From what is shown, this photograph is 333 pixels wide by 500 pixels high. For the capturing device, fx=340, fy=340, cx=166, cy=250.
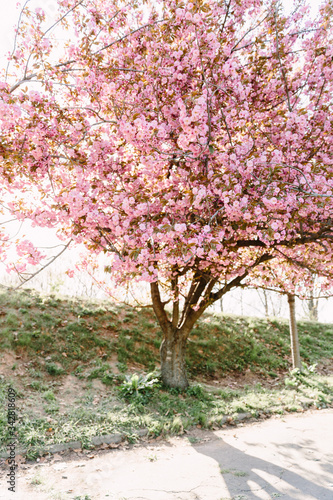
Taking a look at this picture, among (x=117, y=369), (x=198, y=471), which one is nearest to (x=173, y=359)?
(x=117, y=369)

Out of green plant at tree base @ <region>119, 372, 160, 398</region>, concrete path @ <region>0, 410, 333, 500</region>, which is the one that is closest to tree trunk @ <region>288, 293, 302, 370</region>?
concrete path @ <region>0, 410, 333, 500</region>

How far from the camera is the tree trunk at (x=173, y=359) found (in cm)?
741

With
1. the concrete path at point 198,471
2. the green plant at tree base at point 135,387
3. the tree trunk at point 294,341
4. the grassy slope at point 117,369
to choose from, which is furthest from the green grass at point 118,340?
the concrete path at point 198,471

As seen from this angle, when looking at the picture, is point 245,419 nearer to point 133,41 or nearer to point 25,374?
point 25,374

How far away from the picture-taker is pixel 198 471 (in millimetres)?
4238

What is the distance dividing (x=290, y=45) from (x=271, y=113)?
130 centimetres

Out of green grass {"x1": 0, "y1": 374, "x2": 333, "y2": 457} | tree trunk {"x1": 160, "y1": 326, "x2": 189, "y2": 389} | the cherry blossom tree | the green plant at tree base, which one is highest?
the cherry blossom tree

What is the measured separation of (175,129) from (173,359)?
481 centimetres

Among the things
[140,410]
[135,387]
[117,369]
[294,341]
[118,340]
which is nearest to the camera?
[140,410]

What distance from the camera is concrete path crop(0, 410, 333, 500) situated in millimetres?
3645

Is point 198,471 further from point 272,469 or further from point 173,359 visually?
point 173,359

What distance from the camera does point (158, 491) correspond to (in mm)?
3707

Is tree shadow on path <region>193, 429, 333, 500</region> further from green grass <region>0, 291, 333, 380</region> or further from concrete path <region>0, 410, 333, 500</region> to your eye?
green grass <region>0, 291, 333, 380</region>

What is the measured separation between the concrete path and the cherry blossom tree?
245cm
